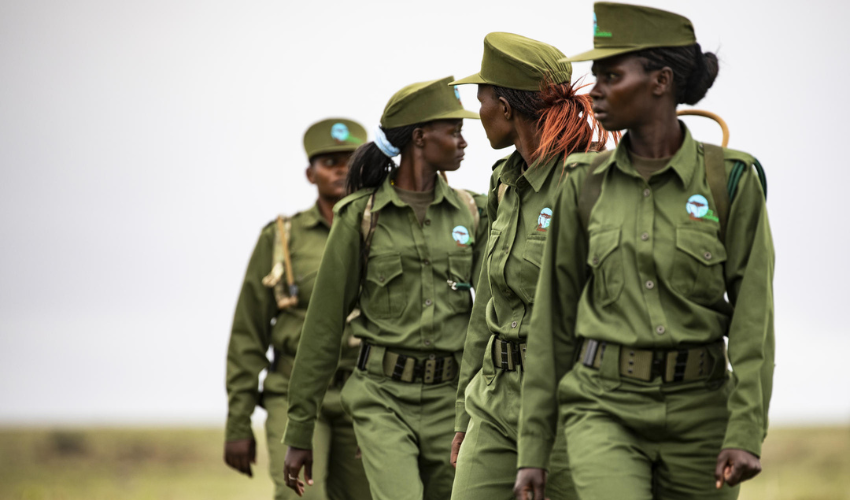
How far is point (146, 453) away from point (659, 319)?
10653 millimetres

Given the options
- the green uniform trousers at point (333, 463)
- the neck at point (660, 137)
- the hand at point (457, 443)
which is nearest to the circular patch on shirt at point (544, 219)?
the neck at point (660, 137)

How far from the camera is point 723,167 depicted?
3.94m

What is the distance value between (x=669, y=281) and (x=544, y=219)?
3.19 feet

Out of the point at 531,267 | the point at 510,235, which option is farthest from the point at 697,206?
the point at 510,235

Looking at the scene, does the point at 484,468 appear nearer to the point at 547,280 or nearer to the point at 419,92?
the point at 547,280

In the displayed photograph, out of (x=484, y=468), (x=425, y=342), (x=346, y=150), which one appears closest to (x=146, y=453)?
(x=346, y=150)

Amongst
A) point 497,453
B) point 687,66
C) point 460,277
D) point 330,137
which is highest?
point 687,66

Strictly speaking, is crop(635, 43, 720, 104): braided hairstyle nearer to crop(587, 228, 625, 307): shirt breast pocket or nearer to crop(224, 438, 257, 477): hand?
crop(587, 228, 625, 307): shirt breast pocket

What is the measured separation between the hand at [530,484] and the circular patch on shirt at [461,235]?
241 centimetres

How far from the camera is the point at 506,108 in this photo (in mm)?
5086

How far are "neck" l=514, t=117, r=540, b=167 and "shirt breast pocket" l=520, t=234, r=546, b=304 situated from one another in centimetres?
43

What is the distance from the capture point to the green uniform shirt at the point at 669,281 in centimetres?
381

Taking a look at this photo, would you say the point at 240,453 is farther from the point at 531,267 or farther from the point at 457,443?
the point at 531,267

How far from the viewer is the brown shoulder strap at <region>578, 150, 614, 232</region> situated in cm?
407
